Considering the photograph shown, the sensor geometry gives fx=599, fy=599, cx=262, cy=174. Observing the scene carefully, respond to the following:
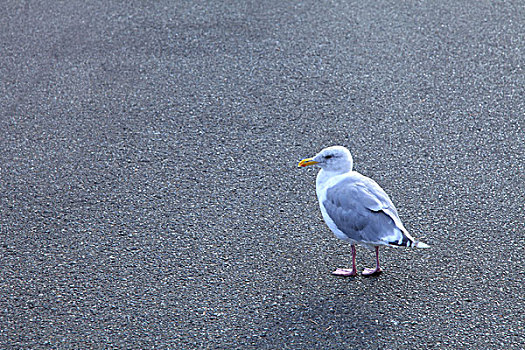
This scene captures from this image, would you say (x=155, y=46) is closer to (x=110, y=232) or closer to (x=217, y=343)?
(x=110, y=232)

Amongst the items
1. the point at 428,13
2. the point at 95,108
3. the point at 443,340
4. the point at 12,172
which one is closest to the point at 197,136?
the point at 95,108

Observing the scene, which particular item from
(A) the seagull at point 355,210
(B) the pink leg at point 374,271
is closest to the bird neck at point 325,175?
(A) the seagull at point 355,210

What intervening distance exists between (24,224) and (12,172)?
850 mm

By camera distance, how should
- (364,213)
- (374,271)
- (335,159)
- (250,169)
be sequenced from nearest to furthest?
1. (364,213)
2. (374,271)
3. (335,159)
4. (250,169)

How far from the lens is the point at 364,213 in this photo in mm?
4031

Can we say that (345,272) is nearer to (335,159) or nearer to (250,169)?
(335,159)

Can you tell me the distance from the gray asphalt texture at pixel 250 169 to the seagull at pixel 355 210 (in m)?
0.32

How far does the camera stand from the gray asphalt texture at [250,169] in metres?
3.86

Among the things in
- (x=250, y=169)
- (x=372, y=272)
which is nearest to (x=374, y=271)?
(x=372, y=272)

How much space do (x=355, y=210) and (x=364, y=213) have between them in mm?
64

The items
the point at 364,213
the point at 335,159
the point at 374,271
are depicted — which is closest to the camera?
the point at 364,213

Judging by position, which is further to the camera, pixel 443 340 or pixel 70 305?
pixel 70 305

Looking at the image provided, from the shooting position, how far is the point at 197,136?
5.77 metres

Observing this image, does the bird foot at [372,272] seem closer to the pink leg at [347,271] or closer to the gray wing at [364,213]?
the pink leg at [347,271]
